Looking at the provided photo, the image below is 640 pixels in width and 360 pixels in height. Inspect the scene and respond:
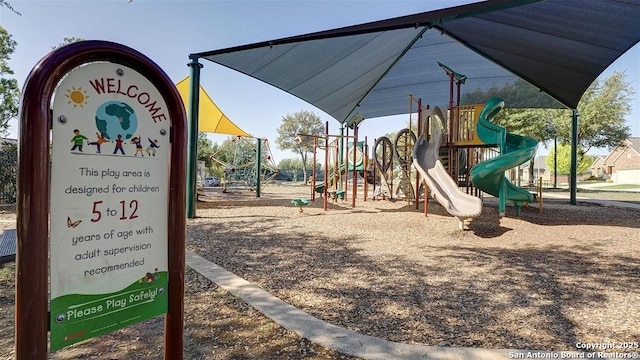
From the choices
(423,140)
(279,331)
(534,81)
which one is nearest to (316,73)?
(423,140)

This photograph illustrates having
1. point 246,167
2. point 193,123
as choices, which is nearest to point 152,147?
A: point 193,123

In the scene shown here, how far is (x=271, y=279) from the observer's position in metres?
3.90

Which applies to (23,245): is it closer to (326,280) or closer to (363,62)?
(326,280)

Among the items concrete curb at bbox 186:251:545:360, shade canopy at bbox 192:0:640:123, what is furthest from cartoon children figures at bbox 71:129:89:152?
shade canopy at bbox 192:0:640:123

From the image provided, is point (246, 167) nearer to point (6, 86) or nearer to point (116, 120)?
point (6, 86)

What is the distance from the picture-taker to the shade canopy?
6.74 meters

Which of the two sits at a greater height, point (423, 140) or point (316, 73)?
point (316, 73)

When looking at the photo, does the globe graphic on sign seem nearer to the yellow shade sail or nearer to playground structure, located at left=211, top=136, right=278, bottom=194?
the yellow shade sail

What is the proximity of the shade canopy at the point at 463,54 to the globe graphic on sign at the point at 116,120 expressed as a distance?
6019mm

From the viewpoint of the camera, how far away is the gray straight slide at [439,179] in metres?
7.06

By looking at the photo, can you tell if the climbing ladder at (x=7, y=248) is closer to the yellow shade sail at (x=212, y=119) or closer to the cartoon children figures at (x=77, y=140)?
the cartoon children figures at (x=77, y=140)

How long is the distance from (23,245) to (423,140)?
944cm

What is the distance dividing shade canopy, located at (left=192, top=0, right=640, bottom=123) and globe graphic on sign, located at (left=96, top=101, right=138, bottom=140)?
19.7ft

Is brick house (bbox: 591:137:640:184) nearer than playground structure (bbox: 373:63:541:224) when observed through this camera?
No
